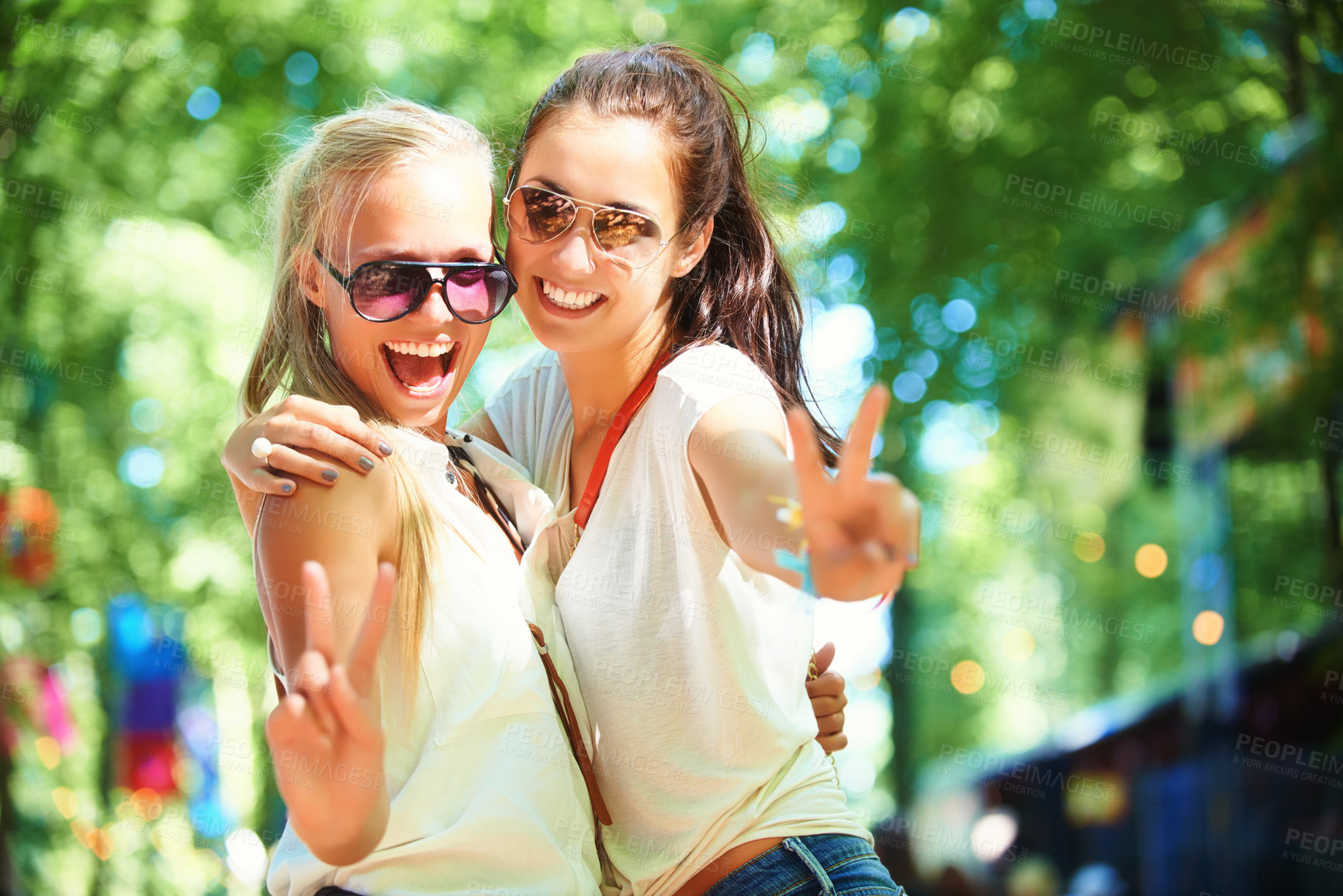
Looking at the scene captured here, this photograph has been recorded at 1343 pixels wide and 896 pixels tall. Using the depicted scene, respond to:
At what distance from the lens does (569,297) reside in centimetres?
216

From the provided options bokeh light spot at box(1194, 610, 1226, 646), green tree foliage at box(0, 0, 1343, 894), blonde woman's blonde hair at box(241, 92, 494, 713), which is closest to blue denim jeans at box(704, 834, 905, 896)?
blonde woman's blonde hair at box(241, 92, 494, 713)

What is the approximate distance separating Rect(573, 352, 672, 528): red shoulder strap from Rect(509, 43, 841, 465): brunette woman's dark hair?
14 cm

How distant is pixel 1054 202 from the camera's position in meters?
8.20

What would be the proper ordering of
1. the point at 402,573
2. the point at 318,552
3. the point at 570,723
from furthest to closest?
the point at 570,723 → the point at 402,573 → the point at 318,552

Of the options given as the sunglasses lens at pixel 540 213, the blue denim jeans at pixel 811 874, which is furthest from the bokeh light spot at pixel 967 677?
the sunglasses lens at pixel 540 213

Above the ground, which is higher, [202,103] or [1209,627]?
[202,103]

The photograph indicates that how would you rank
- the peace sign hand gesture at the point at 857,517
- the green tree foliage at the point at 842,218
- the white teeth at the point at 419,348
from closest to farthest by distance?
the peace sign hand gesture at the point at 857,517 < the white teeth at the point at 419,348 < the green tree foliage at the point at 842,218

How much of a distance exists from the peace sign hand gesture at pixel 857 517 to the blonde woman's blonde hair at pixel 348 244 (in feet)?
2.37

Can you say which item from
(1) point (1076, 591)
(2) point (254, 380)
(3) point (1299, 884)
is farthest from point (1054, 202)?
(1) point (1076, 591)

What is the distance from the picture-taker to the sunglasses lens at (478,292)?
2055 mm

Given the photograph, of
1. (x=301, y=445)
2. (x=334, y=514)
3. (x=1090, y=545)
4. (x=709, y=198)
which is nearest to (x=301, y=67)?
(x=709, y=198)

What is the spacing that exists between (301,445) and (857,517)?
0.92 meters

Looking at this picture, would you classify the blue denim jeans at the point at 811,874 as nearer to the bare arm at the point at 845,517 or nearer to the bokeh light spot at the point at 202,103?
the bare arm at the point at 845,517

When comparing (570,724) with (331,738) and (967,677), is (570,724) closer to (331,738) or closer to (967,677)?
(331,738)
